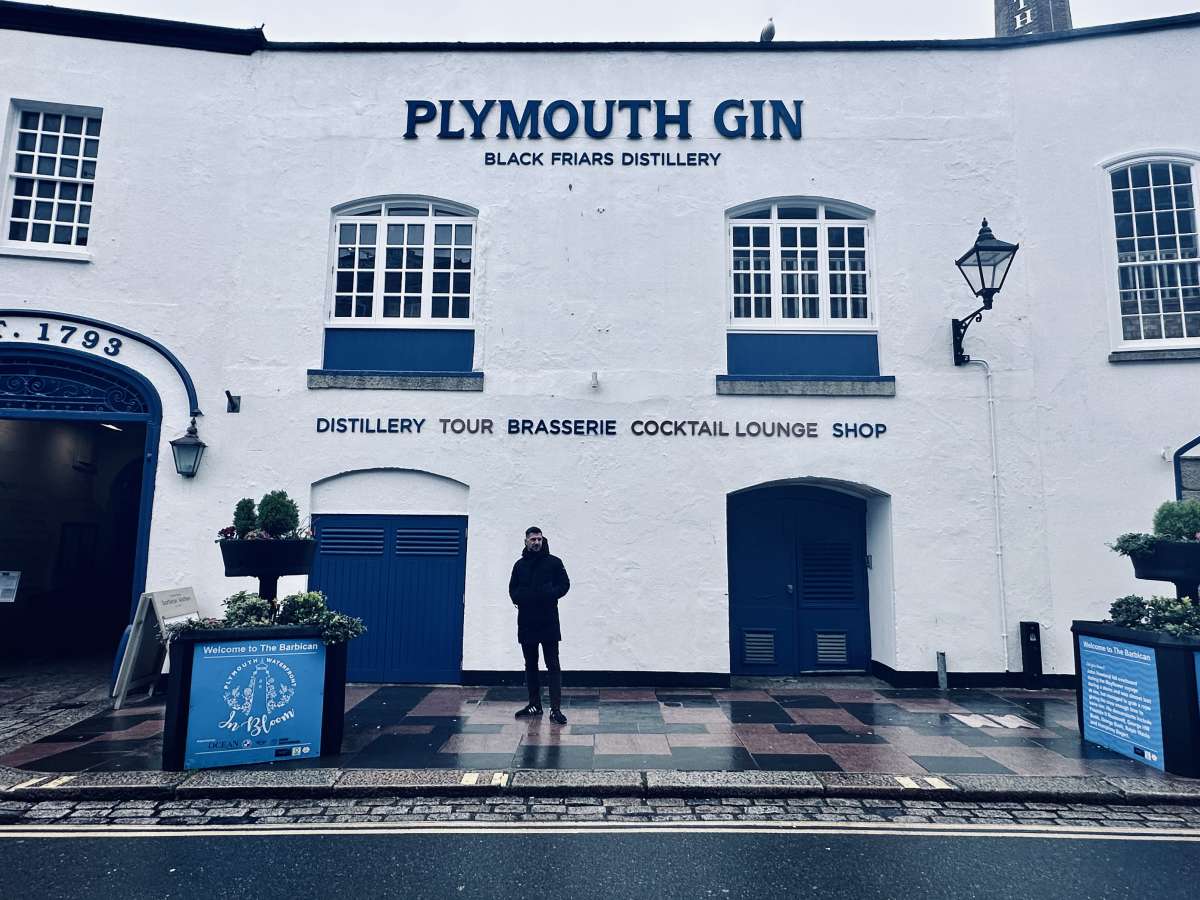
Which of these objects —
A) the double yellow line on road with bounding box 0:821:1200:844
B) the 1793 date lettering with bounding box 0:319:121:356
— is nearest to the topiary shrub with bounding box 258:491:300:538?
the double yellow line on road with bounding box 0:821:1200:844

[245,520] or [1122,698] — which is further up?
[245,520]

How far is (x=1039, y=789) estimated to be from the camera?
5836mm

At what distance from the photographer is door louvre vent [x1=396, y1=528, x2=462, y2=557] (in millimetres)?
9953

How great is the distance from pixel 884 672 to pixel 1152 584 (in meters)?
3.73

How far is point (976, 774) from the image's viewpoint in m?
6.16

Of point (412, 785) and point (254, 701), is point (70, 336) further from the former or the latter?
point (412, 785)

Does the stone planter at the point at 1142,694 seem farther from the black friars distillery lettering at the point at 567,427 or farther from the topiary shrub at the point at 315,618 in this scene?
the topiary shrub at the point at 315,618

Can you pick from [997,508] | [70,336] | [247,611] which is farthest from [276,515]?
[997,508]

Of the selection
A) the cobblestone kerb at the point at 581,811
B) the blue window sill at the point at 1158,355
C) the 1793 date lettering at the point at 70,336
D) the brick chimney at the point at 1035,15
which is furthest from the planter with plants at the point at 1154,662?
the brick chimney at the point at 1035,15

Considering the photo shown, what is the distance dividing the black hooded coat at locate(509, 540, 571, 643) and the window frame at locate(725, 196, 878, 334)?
4.67 m

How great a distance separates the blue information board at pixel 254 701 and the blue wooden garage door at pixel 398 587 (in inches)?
126

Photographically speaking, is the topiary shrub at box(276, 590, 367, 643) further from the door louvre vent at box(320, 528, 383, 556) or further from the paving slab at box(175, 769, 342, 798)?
the door louvre vent at box(320, 528, 383, 556)

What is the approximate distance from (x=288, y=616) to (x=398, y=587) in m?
3.09

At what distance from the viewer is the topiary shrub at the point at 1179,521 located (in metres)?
6.65
